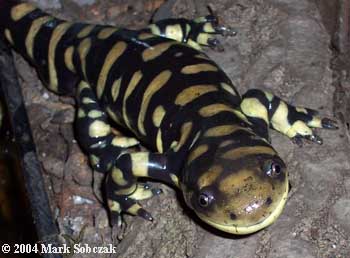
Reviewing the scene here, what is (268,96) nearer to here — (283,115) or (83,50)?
(283,115)

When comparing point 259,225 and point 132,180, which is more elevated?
point 259,225

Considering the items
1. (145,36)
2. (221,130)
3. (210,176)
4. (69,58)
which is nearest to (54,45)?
(69,58)

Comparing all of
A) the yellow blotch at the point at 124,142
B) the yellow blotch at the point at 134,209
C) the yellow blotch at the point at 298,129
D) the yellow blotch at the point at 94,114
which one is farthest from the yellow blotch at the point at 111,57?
the yellow blotch at the point at 298,129

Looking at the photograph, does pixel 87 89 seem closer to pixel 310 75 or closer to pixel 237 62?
pixel 237 62

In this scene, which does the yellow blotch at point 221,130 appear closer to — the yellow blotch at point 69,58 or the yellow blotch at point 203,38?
the yellow blotch at point 203,38

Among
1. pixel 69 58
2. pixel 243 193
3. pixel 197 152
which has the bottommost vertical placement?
pixel 69 58

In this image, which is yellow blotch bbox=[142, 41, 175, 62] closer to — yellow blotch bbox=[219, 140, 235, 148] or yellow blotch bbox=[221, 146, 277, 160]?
yellow blotch bbox=[219, 140, 235, 148]

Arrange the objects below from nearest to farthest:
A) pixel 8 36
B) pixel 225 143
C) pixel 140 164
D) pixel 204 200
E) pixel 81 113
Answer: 1. pixel 204 200
2. pixel 225 143
3. pixel 140 164
4. pixel 81 113
5. pixel 8 36

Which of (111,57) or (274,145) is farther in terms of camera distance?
(111,57)
